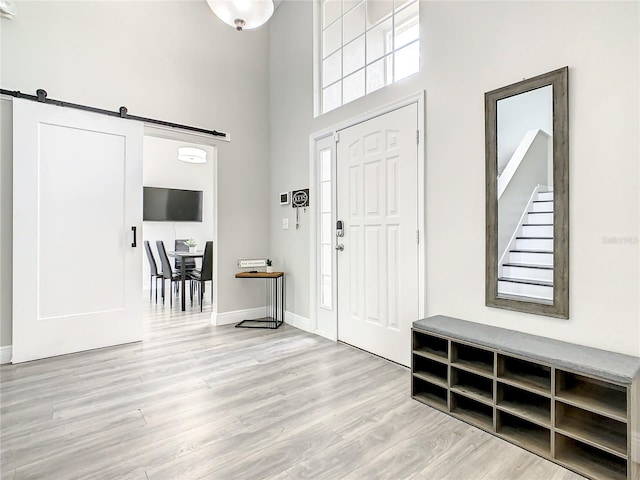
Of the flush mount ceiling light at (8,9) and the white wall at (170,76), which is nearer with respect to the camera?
the flush mount ceiling light at (8,9)

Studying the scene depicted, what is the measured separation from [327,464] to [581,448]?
127 centimetres

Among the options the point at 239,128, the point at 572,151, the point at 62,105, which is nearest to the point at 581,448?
the point at 572,151

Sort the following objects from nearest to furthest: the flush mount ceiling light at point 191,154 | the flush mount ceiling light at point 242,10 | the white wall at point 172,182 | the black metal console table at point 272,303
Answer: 1. the flush mount ceiling light at point 242,10
2. the black metal console table at point 272,303
3. the flush mount ceiling light at point 191,154
4. the white wall at point 172,182

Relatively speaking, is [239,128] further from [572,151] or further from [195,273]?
[572,151]

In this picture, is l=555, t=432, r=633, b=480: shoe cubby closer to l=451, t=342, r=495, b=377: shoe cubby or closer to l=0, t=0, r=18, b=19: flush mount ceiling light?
l=451, t=342, r=495, b=377: shoe cubby

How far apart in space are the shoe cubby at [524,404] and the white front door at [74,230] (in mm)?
3278

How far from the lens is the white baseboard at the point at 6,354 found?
293 centimetres

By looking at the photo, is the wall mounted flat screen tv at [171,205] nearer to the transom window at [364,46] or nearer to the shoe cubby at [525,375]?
the transom window at [364,46]

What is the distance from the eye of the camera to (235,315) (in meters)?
4.22

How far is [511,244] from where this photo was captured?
2168mm

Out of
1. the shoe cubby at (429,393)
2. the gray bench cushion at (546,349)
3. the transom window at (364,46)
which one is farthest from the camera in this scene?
the transom window at (364,46)

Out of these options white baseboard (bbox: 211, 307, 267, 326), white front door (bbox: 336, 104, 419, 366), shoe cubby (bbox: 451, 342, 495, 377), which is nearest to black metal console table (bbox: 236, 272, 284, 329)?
white baseboard (bbox: 211, 307, 267, 326)

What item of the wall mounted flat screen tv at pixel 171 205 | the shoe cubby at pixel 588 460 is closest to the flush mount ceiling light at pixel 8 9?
the wall mounted flat screen tv at pixel 171 205

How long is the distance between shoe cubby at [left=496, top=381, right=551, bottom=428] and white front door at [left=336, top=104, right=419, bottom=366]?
2.93ft
